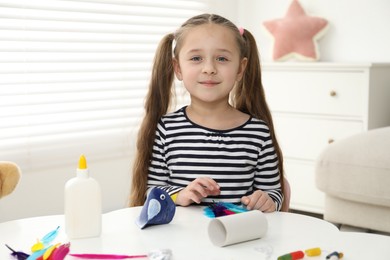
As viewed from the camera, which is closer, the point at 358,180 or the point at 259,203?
the point at 259,203

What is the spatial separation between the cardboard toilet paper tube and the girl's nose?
0.47 meters

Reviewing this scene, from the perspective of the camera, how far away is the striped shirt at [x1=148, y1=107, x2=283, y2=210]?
1572 mm

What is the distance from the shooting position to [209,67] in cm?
155

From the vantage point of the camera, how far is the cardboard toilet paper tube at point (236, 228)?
44.0 inches

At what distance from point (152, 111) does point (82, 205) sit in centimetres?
59

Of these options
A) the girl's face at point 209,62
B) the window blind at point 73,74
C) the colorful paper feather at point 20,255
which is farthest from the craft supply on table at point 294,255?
the window blind at point 73,74

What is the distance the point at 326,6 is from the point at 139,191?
7.69ft

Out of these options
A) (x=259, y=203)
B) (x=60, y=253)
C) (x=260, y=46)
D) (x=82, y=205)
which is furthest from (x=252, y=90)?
(x=260, y=46)

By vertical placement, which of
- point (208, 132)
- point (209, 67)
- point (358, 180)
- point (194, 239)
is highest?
Result: point (209, 67)

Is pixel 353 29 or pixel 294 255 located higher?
pixel 353 29

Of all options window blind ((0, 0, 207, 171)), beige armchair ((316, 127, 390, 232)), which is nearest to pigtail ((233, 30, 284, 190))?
beige armchair ((316, 127, 390, 232))

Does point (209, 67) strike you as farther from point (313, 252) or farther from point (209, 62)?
point (313, 252)

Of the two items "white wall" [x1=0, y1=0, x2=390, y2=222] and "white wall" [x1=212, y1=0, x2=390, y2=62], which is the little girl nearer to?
"white wall" [x1=0, y1=0, x2=390, y2=222]

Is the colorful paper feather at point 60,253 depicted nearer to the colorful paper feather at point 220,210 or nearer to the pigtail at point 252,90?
the colorful paper feather at point 220,210
